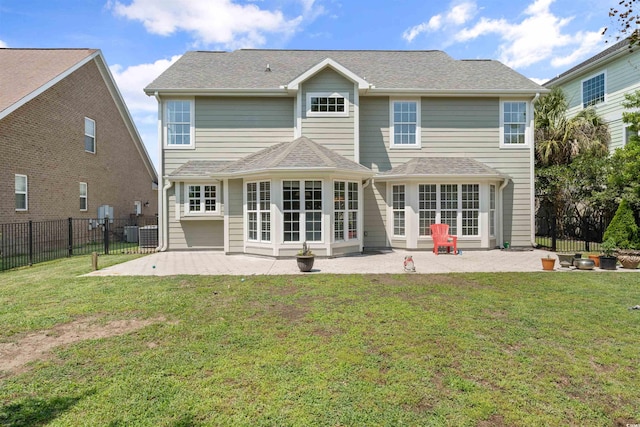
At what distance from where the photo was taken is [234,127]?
13.1 m

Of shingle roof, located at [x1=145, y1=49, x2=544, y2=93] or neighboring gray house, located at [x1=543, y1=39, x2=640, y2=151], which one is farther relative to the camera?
neighboring gray house, located at [x1=543, y1=39, x2=640, y2=151]

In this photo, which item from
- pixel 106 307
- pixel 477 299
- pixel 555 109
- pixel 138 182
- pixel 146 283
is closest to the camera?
pixel 106 307

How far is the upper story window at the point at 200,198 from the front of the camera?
1272 cm

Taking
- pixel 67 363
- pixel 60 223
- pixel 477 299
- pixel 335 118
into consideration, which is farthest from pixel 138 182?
pixel 477 299

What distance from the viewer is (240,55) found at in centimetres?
1556

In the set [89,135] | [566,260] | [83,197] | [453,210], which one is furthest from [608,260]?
[89,135]

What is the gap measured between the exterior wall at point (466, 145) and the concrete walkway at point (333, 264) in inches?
86.8

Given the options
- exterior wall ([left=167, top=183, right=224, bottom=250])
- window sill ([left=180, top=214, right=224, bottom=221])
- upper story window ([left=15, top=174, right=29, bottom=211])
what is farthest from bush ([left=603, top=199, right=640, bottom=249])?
upper story window ([left=15, top=174, right=29, bottom=211])

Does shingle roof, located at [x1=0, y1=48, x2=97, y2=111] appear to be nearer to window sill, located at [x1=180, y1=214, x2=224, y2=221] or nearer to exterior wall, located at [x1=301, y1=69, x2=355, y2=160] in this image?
window sill, located at [x1=180, y1=214, x2=224, y2=221]

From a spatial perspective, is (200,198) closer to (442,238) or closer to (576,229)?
(442,238)

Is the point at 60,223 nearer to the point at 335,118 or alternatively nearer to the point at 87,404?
the point at 335,118

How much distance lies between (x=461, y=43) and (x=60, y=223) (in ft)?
67.2

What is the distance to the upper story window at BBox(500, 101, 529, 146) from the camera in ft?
43.9

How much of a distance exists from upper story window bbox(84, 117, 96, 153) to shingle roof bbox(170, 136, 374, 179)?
7.76m
